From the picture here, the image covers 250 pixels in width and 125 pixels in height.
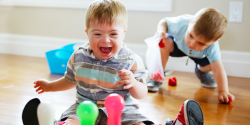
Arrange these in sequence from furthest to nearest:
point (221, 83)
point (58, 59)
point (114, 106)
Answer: point (58, 59) → point (221, 83) → point (114, 106)

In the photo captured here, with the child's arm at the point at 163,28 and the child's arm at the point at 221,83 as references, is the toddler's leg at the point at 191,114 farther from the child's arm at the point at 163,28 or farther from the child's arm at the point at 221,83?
the child's arm at the point at 163,28

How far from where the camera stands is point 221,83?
1.29m

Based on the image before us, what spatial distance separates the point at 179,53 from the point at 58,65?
71cm

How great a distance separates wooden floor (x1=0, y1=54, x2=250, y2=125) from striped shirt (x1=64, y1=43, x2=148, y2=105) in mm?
176

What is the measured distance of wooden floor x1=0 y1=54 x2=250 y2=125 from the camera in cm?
103

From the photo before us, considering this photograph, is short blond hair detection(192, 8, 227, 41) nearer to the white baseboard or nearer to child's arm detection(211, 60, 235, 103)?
child's arm detection(211, 60, 235, 103)

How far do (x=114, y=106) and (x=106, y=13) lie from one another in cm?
30

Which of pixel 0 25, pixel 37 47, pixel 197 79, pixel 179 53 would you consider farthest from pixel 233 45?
pixel 0 25

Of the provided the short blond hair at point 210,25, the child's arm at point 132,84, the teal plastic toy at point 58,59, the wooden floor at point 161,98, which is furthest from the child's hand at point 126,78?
the teal plastic toy at point 58,59

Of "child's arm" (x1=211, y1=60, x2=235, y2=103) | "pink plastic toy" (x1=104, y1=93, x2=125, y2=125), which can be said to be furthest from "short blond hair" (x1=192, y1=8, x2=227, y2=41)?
"pink plastic toy" (x1=104, y1=93, x2=125, y2=125)

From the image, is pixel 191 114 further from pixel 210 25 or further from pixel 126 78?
pixel 210 25

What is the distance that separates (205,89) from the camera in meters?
1.44

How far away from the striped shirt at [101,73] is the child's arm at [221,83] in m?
0.49

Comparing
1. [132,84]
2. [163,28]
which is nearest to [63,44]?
[163,28]
